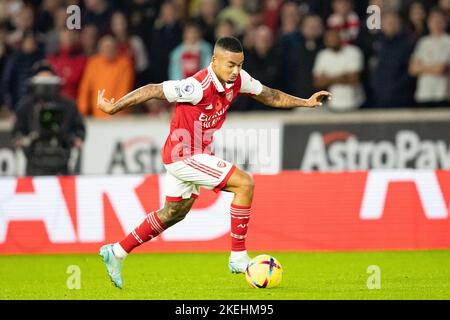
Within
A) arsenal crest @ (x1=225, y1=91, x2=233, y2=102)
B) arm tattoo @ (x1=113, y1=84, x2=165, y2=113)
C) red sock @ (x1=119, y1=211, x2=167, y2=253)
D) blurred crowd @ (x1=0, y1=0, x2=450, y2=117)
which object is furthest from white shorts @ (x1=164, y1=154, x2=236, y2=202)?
blurred crowd @ (x1=0, y1=0, x2=450, y2=117)

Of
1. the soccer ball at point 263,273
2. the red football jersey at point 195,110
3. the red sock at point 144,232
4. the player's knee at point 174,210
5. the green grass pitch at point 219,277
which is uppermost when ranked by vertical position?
the red football jersey at point 195,110

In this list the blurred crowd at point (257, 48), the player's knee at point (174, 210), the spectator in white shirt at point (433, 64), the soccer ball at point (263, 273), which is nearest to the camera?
the soccer ball at point (263, 273)

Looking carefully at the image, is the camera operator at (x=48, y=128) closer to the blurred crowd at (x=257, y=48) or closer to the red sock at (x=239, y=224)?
the blurred crowd at (x=257, y=48)

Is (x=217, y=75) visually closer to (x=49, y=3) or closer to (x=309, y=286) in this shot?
(x=309, y=286)

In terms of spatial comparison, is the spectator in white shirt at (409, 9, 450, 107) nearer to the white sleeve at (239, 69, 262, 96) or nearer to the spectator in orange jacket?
the spectator in orange jacket

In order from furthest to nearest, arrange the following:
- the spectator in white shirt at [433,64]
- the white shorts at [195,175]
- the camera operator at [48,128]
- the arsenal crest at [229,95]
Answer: the spectator in white shirt at [433,64]
the camera operator at [48,128]
the arsenal crest at [229,95]
the white shorts at [195,175]

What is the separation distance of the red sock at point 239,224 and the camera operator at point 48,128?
601cm

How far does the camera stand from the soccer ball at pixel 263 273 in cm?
987

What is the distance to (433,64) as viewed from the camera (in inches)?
655

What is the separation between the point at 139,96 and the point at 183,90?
1.31 feet

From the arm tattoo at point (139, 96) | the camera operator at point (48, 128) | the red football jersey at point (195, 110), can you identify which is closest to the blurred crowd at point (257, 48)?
the camera operator at point (48, 128)

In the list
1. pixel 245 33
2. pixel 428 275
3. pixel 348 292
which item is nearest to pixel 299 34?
pixel 245 33

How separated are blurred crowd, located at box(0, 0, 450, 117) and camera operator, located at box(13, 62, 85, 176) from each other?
157 cm

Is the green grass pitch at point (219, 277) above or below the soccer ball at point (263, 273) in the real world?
→ below
